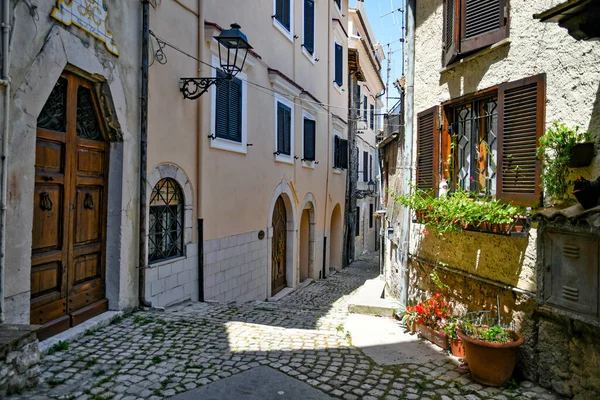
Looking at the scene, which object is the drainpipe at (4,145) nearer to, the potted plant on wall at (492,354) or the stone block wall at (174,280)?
the stone block wall at (174,280)

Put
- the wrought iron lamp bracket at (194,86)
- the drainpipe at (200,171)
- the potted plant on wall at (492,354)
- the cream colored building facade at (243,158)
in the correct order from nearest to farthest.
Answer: the potted plant on wall at (492,354)
the cream colored building facade at (243,158)
the wrought iron lamp bracket at (194,86)
the drainpipe at (200,171)

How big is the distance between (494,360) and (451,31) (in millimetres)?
4022

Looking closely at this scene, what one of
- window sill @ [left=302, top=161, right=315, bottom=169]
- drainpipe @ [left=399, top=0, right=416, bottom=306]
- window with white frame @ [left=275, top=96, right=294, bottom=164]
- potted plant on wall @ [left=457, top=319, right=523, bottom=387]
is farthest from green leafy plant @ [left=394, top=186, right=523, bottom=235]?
window sill @ [left=302, top=161, right=315, bottom=169]

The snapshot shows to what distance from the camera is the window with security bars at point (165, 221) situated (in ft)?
23.1

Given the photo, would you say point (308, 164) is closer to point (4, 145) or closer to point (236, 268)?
point (236, 268)

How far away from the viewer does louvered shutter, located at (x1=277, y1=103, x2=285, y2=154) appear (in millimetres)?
11525

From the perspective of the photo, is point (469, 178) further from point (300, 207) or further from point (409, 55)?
point (300, 207)

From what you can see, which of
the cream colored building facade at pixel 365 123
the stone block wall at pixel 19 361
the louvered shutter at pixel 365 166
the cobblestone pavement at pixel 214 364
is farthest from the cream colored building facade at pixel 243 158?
the louvered shutter at pixel 365 166

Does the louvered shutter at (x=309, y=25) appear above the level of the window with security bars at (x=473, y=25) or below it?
above

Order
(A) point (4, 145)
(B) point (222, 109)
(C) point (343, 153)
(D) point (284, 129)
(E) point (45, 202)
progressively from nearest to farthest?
1. (A) point (4, 145)
2. (E) point (45, 202)
3. (B) point (222, 109)
4. (D) point (284, 129)
5. (C) point (343, 153)

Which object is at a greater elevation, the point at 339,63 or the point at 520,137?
the point at 339,63

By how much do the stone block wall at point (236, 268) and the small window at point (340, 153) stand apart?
7340 mm

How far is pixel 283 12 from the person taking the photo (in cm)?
1188

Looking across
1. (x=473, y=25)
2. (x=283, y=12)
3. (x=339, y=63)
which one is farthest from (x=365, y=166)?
(x=473, y=25)
